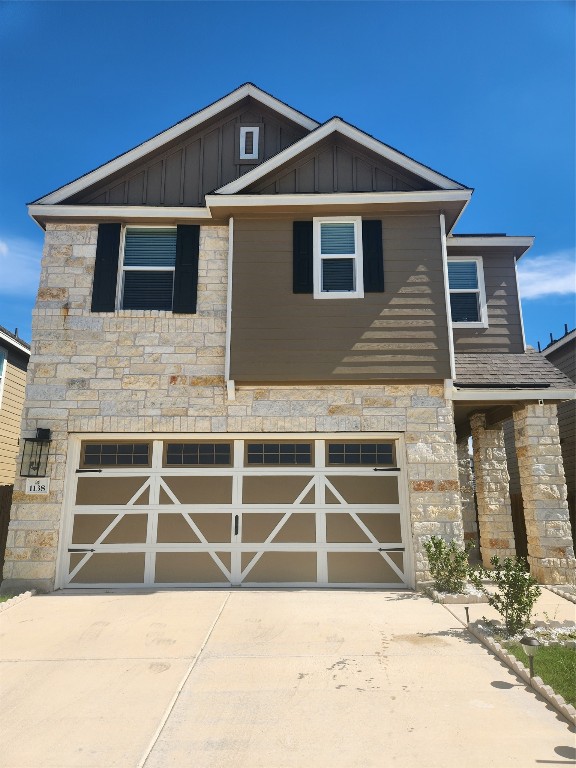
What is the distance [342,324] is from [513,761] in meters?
6.64

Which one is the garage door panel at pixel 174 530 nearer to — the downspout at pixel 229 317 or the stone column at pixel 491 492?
the downspout at pixel 229 317

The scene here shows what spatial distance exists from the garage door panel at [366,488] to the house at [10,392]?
9.09m

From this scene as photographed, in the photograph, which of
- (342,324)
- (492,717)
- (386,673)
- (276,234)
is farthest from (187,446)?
(492,717)

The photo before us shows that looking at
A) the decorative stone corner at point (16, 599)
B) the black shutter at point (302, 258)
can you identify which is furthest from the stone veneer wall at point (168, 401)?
the black shutter at point (302, 258)

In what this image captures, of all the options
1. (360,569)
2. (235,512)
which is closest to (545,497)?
(360,569)

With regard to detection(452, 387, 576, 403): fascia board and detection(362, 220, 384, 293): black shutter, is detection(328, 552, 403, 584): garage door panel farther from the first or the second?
detection(362, 220, 384, 293): black shutter

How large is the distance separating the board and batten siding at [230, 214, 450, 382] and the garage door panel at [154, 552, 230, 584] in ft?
10.1

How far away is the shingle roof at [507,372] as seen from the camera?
30.0 feet

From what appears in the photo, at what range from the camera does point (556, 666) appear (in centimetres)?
498

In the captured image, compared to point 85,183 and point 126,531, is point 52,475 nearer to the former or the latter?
point 126,531

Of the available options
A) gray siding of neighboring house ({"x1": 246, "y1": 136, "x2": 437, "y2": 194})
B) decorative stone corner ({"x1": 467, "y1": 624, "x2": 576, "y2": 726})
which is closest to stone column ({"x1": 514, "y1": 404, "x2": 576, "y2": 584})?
decorative stone corner ({"x1": 467, "y1": 624, "x2": 576, "y2": 726})

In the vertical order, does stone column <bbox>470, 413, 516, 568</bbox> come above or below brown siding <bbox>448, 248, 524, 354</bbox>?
below

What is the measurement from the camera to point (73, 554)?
873cm

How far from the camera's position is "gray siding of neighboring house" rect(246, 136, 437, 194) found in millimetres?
9664
